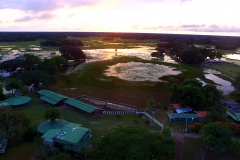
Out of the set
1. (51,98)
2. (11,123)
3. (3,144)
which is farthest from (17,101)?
(11,123)

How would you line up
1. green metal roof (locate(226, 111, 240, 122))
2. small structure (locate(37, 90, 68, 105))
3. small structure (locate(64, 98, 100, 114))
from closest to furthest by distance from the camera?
1. green metal roof (locate(226, 111, 240, 122))
2. small structure (locate(64, 98, 100, 114))
3. small structure (locate(37, 90, 68, 105))

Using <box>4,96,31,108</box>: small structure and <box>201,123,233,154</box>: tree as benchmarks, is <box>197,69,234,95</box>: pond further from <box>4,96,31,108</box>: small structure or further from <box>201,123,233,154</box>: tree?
<box>4,96,31,108</box>: small structure

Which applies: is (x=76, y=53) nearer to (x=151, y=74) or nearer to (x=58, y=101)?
(x=151, y=74)

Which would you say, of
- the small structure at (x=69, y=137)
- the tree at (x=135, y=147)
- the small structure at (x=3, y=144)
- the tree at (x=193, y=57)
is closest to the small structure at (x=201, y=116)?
the tree at (x=135, y=147)

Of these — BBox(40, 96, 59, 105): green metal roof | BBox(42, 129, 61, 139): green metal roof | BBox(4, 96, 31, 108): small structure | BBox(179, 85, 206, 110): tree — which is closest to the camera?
BBox(42, 129, 61, 139): green metal roof

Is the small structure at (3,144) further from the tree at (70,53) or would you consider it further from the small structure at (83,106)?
the tree at (70,53)

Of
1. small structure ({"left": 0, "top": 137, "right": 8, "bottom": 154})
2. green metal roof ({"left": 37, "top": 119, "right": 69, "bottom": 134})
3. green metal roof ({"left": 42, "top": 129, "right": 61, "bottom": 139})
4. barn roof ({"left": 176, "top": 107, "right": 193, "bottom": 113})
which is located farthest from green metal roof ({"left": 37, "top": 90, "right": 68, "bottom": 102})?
barn roof ({"left": 176, "top": 107, "right": 193, "bottom": 113})

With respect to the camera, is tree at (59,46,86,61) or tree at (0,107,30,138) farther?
tree at (59,46,86,61)

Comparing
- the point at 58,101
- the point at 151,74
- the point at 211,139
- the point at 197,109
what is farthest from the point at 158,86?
the point at 211,139
